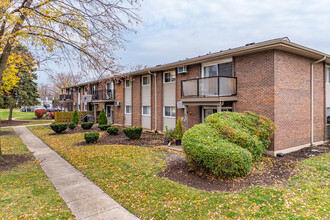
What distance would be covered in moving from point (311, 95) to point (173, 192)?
32.6 ft

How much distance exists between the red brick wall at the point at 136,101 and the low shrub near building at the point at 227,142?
33.2 feet

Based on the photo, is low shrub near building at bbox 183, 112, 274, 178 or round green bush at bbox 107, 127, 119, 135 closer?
low shrub near building at bbox 183, 112, 274, 178

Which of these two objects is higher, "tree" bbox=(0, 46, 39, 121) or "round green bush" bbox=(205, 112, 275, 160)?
"tree" bbox=(0, 46, 39, 121)

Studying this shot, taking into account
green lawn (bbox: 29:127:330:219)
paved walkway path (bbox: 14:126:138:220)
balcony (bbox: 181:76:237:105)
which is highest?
balcony (bbox: 181:76:237:105)

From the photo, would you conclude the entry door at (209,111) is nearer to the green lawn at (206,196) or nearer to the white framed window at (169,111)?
the white framed window at (169,111)

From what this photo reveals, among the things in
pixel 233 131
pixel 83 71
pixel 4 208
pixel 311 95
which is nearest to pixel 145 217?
pixel 4 208

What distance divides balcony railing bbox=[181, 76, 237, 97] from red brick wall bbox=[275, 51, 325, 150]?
77.9 inches

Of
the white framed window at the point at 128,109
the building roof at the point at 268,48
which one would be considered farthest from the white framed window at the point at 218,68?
the white framed window at the point at 128,109

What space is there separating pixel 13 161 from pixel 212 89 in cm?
916

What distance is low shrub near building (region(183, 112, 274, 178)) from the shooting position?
543cm

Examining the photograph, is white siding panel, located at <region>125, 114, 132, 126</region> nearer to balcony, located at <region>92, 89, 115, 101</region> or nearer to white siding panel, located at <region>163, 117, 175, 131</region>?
balcony, located at <region>92, 89, 115, 101</region>

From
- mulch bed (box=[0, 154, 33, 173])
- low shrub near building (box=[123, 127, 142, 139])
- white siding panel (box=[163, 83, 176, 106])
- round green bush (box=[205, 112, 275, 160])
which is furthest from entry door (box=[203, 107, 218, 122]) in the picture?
mulch bed (box=[0, 154, 33, 173])

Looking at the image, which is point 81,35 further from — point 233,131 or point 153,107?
point 153,107

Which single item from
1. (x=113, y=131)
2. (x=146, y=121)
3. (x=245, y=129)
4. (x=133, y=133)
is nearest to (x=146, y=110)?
(x=146, y=121)
